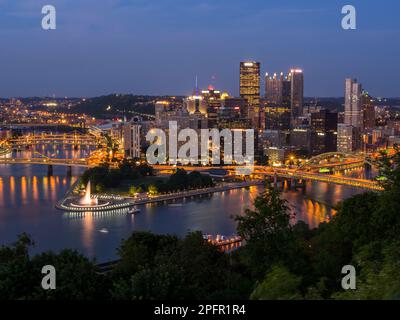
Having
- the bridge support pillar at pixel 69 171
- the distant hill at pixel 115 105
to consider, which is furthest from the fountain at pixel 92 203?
the distant hill at pixel 115 105

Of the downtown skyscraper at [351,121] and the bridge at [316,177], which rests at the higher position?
the downtown skyscraper at [351,121]

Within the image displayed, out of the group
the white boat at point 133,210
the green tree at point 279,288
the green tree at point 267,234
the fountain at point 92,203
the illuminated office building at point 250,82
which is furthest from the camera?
the illuminated office building at point 250,82

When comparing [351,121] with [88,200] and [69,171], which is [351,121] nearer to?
[69,171]

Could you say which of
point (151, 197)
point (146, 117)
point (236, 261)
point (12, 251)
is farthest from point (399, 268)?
point (146, 117)

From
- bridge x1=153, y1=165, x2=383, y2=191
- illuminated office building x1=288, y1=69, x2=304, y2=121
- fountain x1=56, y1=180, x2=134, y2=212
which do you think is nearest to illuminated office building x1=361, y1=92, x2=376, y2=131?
illuminated office building x1=288, y1=69, x2=304, y2=121

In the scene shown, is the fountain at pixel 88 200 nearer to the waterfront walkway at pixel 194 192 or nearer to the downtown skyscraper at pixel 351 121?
the waterfront walkway at pixel 194 192

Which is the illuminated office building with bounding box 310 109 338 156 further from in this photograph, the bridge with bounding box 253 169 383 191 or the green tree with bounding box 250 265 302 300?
the green tree with bounding box 250 265 302 300

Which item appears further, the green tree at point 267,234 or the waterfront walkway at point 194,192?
the waterfront walkway at point 194,192

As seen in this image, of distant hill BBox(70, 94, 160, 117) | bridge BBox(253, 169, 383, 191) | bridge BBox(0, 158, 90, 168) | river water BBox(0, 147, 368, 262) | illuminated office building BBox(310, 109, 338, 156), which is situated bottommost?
river water BBox(0, 147, 368, 262)

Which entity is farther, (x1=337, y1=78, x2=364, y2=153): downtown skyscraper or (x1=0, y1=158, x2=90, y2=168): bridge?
(x1=337, y1=78, x2=364, y2=153): downtown skyscraper
